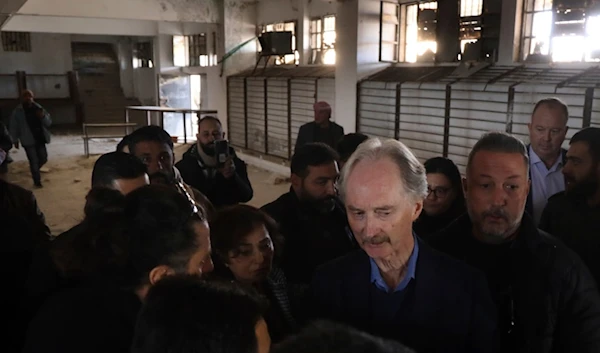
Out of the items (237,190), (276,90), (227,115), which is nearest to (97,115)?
(227,115)

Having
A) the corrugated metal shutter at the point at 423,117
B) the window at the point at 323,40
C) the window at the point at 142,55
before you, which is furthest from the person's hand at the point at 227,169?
the window at the point at 142,55

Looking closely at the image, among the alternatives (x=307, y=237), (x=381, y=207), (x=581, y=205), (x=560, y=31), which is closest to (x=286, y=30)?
(x=560, y=31)

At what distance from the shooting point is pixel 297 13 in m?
9.30

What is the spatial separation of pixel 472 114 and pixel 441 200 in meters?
3.92

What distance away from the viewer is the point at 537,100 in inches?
210

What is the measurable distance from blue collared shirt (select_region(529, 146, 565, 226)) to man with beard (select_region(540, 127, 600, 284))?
29 cm

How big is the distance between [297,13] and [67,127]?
11.8 m

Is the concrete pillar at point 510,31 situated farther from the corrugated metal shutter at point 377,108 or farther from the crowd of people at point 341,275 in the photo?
the crowd of people at point 341,275

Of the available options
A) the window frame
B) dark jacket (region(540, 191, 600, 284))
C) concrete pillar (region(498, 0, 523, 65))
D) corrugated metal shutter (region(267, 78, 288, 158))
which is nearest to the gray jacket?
corrugated metal shutter (region(267, 78, 288, 158))

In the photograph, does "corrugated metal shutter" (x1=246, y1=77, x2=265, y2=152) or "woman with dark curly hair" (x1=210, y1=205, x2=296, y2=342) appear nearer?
"woman with dark curly hair" (x1=210, y1=205, x2=296, y2=342)

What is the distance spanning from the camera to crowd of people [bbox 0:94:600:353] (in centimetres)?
105

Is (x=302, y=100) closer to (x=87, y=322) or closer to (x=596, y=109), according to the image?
(x=596, y=109)

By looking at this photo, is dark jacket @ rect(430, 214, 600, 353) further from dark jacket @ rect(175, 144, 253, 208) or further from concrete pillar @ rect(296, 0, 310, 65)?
concrete pillar @ rect(296, 0, 310, 65)

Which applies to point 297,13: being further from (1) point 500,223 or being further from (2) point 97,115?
(2) point 97,115
